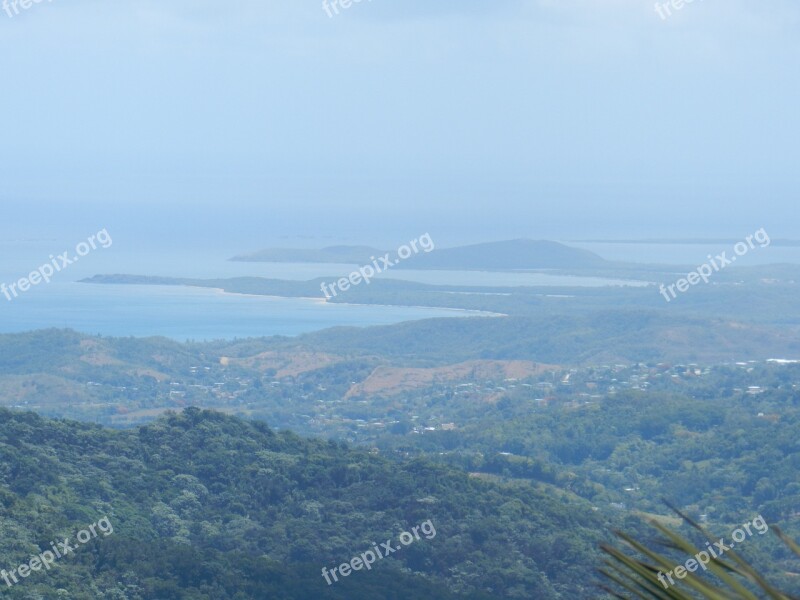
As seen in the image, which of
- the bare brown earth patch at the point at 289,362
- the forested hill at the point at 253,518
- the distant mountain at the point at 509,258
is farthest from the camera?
the distant mountain at the point at 509,258

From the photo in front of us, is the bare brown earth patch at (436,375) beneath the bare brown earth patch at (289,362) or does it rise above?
beneath

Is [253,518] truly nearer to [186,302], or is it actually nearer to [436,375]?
[436,375]

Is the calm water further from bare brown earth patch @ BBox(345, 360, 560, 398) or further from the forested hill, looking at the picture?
the forested hill

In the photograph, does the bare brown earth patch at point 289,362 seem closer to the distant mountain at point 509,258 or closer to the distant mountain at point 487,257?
the distant mountain at point 487,257

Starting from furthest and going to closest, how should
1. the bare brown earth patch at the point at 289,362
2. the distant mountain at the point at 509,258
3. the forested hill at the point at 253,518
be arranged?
the distant mountain at the point at 509,258 < the bare brown earth patch at the point at 289,362 < the forested hill at the point at 253,518

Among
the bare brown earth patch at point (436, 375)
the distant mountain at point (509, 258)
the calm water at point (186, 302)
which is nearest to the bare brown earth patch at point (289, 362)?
the bare brown earth patch at point (436, 375)

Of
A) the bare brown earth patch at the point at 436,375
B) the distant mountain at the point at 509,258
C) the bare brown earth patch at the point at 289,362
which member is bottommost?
the bare brown earth patch at the point at 436,375

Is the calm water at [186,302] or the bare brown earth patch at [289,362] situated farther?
the calm water at [186,302]
